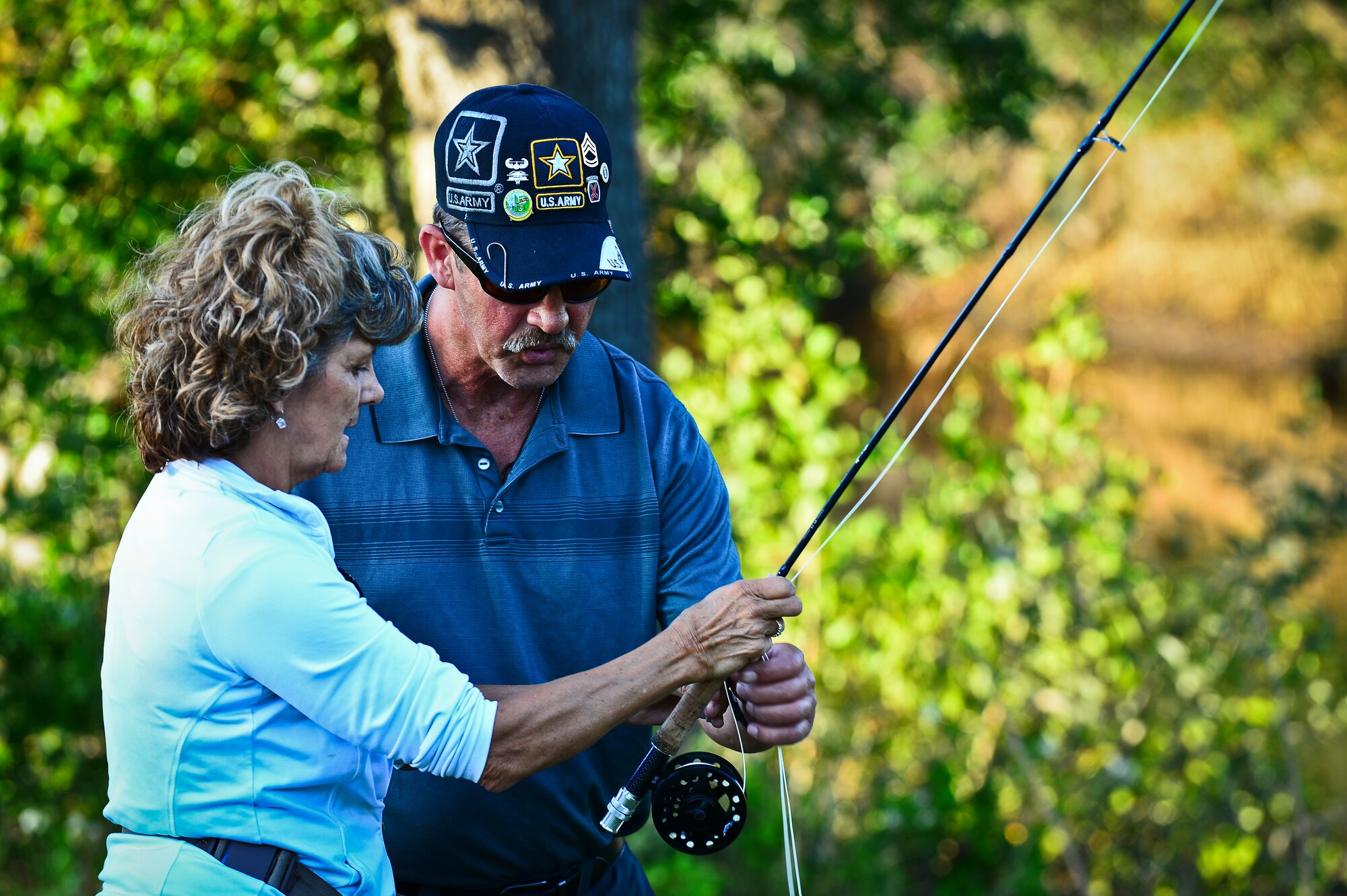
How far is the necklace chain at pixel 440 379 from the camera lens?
2.13 metres

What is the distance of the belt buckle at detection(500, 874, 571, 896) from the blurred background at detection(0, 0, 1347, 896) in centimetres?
209

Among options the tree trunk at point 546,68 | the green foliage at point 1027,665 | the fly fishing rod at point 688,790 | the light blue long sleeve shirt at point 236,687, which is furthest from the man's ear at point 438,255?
the green foliage at point 1027,665

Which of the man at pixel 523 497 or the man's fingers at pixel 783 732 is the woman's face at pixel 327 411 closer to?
the man at pixel 523 497

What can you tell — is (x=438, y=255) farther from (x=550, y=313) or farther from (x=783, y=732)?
(x=783, y=732)

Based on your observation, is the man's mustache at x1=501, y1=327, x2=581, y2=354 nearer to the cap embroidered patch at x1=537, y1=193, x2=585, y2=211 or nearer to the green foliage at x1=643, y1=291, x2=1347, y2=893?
the cap embroidered patch at x1=537, y1=193, x2=585, y2=211

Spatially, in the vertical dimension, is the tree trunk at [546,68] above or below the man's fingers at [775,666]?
above

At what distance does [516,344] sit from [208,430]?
587mm

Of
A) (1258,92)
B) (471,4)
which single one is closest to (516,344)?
(471,4)

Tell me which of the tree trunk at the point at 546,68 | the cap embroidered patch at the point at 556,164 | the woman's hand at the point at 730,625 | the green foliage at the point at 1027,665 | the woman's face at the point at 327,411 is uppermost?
the tree trunk at the point at 546,68

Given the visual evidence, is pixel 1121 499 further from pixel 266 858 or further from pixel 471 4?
pixel 266 858

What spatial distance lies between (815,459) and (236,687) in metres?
4.04

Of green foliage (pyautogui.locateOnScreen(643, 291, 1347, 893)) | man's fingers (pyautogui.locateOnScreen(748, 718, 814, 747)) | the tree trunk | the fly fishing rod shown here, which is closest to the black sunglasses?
the fly fishing rod

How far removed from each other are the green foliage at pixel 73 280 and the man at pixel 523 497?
2465mm

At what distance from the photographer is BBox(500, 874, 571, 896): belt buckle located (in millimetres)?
2143
